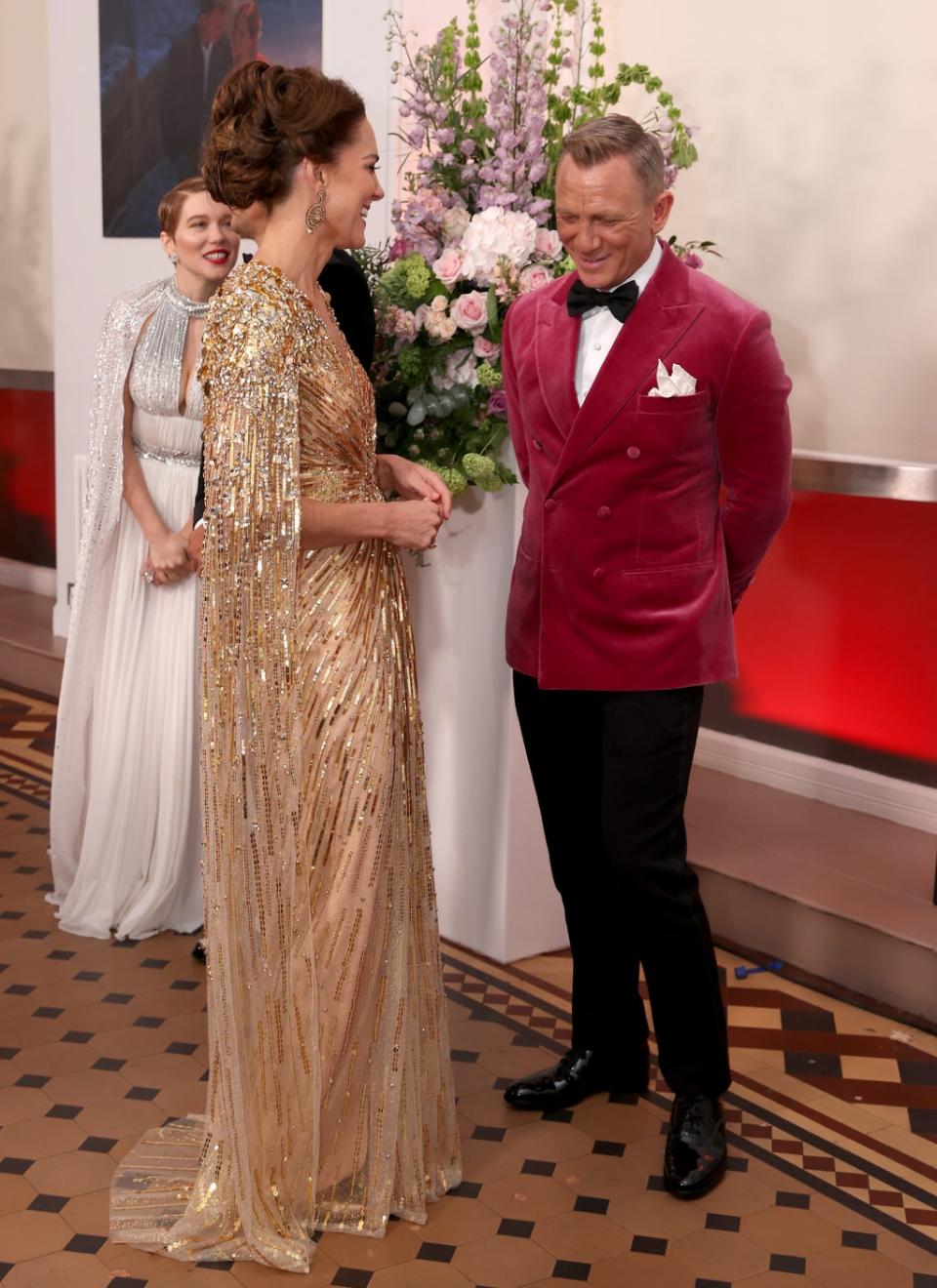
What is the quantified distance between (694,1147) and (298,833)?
1.02 m

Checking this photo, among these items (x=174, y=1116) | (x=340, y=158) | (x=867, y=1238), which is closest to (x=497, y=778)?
(x=174, y=1116)

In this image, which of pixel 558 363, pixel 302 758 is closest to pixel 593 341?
pixel 558 363

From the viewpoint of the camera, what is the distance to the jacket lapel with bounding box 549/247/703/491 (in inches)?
112

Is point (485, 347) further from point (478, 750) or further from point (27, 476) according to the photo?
point (27, 476)

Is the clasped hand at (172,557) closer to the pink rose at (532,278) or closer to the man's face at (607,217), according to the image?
the pink rose at (532,278)

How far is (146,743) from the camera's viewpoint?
167 inches

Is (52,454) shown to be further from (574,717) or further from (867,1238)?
(867,1238)

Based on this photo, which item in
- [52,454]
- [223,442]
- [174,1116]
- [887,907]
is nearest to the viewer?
[223,442]

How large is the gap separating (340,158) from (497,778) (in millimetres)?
1812

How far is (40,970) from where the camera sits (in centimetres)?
401

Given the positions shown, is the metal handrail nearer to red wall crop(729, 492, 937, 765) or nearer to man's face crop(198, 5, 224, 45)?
red wall crop(729, 492, 937, 765)

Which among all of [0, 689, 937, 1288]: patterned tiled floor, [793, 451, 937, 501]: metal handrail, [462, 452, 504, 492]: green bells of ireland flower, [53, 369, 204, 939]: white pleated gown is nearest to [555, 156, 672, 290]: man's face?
[462, 452, 504, 492]: green bells of ireland flower

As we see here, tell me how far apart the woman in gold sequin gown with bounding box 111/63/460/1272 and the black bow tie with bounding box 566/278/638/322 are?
428 millimetres

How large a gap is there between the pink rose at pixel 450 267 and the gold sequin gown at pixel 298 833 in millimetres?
813
